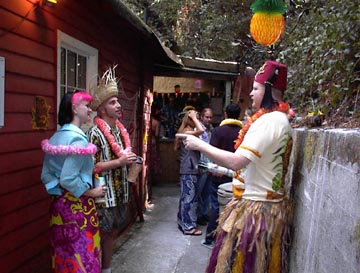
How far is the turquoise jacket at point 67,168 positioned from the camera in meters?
2.78

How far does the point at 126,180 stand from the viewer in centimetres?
376

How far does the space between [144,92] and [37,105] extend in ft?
→ 12.7

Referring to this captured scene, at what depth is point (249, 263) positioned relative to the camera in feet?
8.07

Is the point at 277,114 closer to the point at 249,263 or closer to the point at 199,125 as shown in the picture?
the point at 249,263

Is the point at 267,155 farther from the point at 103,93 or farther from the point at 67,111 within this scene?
the point at 103,93

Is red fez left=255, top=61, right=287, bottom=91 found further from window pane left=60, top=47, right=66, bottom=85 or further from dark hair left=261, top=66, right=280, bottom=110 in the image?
window pane left=60, top=47, right=66, bottom=85

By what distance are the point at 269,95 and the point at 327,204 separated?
3.40 feet

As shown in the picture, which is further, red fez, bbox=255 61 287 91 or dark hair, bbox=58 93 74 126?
dark hair, bbox=58 93 74 126

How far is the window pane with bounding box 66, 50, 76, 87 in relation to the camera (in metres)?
4.10

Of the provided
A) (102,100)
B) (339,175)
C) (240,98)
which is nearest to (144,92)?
(240,98)

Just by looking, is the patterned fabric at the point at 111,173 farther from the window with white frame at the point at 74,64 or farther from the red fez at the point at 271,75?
the red fez at the point at 271,75

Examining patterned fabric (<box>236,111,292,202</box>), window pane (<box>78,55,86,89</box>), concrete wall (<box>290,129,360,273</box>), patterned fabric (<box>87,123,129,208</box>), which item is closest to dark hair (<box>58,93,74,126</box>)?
patterned fabric (<box>87,123,129,208</box>)

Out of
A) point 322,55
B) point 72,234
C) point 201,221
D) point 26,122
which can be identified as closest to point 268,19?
point 322,55

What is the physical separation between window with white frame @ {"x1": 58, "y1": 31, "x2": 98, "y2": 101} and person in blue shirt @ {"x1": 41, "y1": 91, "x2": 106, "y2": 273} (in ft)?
2.62
